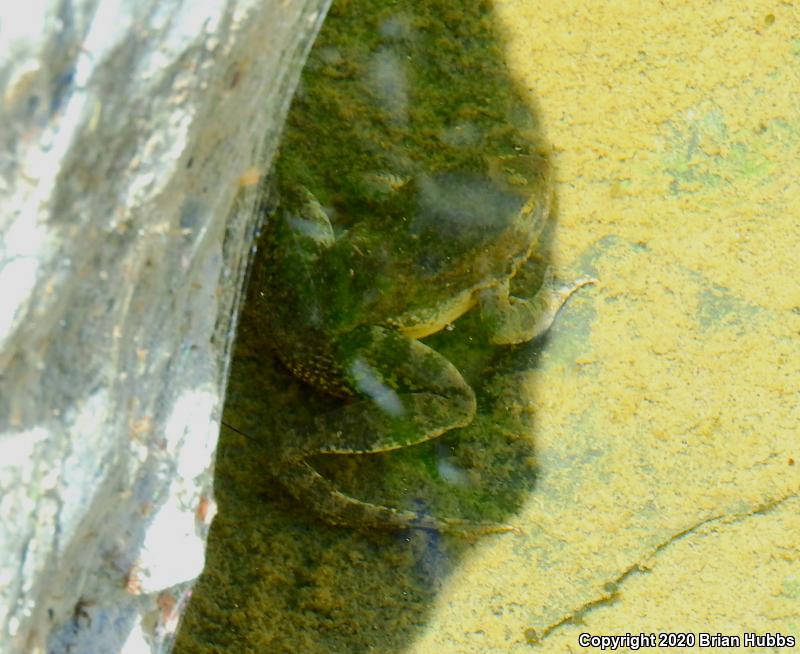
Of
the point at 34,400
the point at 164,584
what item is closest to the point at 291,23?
the point at 34,400

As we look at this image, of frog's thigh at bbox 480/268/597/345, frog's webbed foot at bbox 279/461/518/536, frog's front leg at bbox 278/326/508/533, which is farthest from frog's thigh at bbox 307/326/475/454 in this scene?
frog's thigh at bbox 480/268/597/345

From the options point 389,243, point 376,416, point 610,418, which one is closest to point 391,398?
point 376,416

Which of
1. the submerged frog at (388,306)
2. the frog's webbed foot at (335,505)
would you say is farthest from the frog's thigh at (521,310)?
the frog's webbed foot at (335,505)

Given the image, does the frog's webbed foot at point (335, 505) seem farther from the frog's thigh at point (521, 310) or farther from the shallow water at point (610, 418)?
the frog's thigh at point (521, 310)

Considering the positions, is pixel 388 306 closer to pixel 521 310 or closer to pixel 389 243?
pixel 389 243

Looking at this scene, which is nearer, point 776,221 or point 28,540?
point 28,540

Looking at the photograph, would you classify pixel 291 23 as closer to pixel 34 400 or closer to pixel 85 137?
pixel 85 137

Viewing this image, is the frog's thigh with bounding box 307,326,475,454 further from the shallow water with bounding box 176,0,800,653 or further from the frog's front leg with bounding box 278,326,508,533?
the shallow water with bounding box 176,0,800,653
